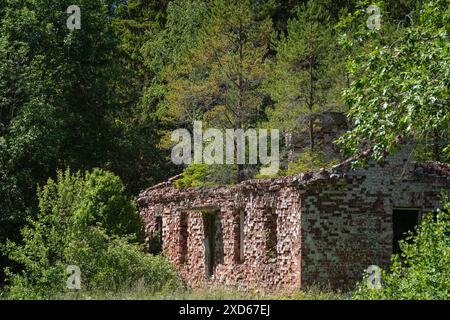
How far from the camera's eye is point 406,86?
60.6 ft

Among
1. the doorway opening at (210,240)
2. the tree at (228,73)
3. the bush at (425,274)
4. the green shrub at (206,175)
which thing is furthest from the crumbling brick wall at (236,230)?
the tree at (228,73)

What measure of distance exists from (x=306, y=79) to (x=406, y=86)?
63.0 ft

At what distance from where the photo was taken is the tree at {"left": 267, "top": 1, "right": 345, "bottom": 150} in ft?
120

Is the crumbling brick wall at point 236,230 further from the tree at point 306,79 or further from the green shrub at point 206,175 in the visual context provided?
the tree at point 306,79

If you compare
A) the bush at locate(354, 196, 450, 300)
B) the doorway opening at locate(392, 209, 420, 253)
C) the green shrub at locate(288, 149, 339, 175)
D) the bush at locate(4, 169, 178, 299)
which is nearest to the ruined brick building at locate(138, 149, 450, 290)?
the doorway opening at locate(392, 209, 420, 253)

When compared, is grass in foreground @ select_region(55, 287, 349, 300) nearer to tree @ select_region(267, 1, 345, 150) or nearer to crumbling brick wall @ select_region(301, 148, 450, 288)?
crumbling brick wall @ select_region(301, 148, 450, 288)

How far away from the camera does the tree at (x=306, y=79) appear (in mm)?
36719

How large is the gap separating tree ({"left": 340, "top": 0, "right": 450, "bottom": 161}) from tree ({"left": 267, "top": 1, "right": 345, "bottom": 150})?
16.3 meters

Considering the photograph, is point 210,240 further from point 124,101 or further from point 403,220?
point 124,101

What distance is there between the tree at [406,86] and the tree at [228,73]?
16661 millimetres

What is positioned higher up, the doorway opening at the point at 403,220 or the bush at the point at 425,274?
the doorway opening at the point at 403,220

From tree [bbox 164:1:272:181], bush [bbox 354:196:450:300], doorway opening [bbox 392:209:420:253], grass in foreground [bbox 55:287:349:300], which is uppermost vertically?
tree [bbox 164:1:272:181]

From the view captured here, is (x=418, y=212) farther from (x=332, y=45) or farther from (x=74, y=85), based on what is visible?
(x=74, y=85)

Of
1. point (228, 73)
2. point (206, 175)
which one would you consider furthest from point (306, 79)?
point (206, 175)
